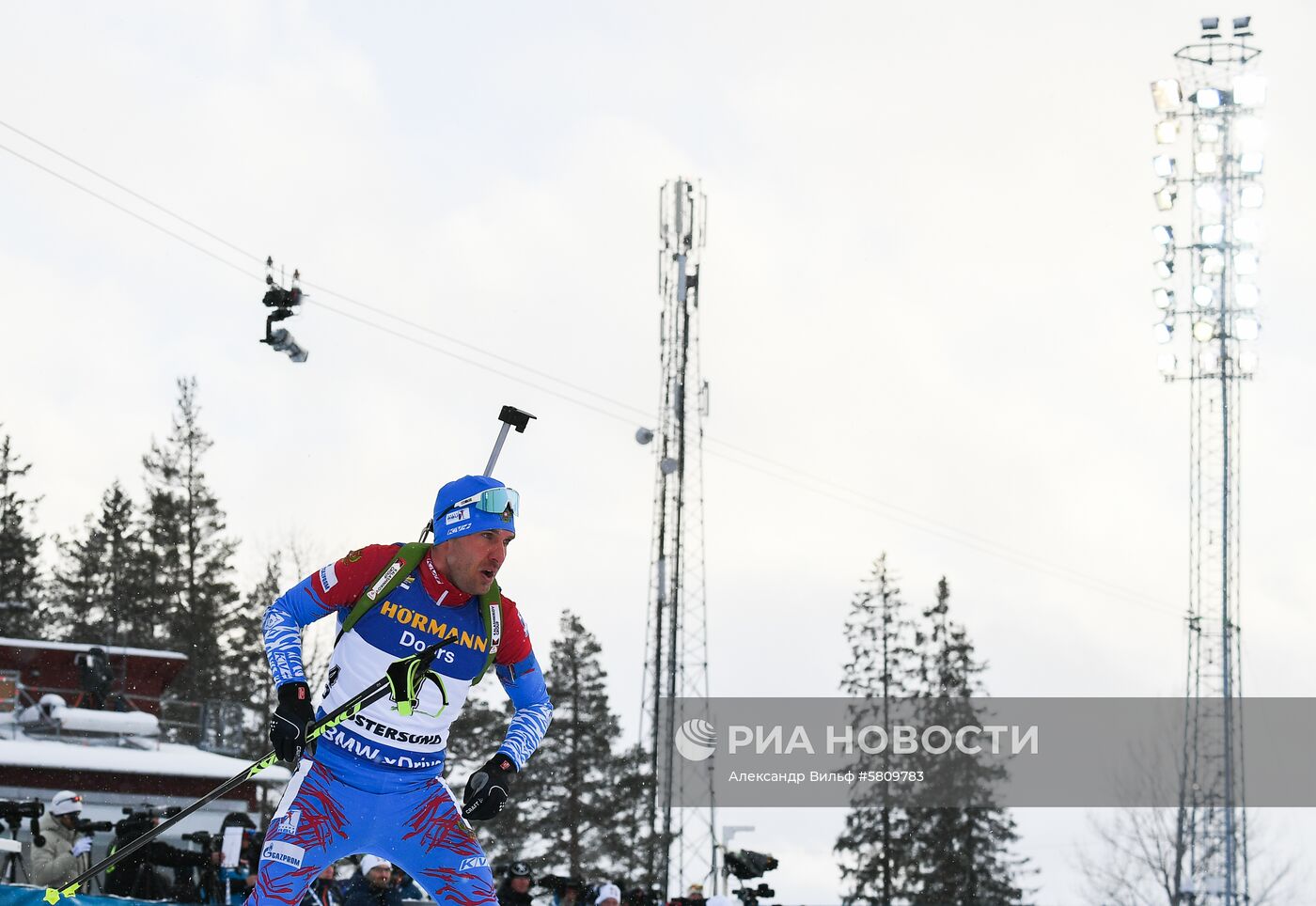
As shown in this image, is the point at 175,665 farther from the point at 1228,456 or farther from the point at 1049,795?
the point at 1049,795

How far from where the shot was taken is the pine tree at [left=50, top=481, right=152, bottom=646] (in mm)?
55000

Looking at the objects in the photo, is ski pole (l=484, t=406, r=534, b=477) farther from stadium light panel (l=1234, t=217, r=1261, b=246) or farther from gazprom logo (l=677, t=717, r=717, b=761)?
stadium light panel (l=1234, t=217, r=1261, b=246)

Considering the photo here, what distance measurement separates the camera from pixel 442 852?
6.20 m

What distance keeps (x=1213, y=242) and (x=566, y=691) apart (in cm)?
2601

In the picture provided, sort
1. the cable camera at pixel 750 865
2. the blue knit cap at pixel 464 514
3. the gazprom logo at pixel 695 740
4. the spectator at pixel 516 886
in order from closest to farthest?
the blue knit cap at pixel 464 514, the spectator at pixel 516 886, the cable camera at pixel 750 865, the gazprom logo at pixel 695 740

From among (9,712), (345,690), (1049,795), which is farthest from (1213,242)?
(345,690)

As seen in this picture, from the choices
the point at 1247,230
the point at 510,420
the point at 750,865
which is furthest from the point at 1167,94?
the point at 510,420

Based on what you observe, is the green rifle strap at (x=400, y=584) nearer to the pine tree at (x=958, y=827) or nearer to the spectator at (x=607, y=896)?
the spectator at (x=607, y=896)

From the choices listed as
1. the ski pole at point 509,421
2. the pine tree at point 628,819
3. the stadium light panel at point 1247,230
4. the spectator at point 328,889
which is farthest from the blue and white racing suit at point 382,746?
the pine tree at point 628,819

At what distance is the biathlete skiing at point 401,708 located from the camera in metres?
6.09

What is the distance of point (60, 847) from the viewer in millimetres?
11609

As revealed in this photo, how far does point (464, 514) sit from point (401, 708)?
0.81m

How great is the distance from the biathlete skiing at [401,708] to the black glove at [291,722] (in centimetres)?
3

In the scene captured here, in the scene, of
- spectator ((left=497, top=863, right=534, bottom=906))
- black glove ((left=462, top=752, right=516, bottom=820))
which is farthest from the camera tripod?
black glove ((left=462, top=752, right=516, bottom=820))
